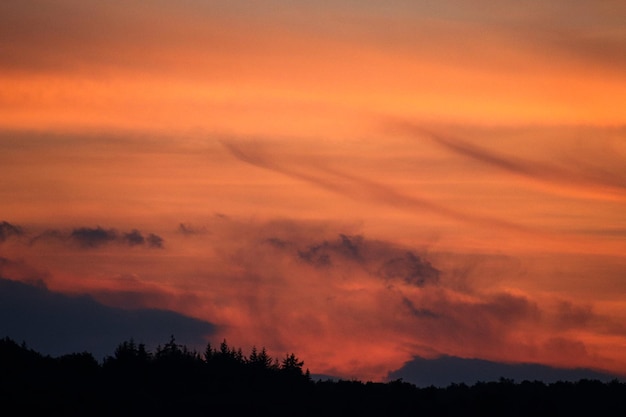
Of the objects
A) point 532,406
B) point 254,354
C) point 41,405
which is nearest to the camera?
point 41,405

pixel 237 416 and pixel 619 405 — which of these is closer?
pixel 237 416

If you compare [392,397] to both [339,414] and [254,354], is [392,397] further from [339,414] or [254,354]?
[254,354]

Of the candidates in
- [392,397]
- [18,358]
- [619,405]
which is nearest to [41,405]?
[18,358]

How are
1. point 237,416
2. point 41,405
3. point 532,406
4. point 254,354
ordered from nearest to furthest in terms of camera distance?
point 41,405 → point 237,416 → point 532,406 → point 254,354

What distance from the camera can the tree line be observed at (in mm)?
115875

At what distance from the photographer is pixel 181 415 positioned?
11506cm

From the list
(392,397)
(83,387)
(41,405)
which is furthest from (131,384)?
(392,397)

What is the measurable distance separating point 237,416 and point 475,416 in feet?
73.8

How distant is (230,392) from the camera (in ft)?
415

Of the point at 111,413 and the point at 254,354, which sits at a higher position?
the point at 254,354

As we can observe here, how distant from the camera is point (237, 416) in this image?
11800cm

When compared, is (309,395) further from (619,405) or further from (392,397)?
(619,405)

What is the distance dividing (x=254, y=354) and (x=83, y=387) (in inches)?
1119

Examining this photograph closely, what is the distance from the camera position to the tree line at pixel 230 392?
11588 cm
